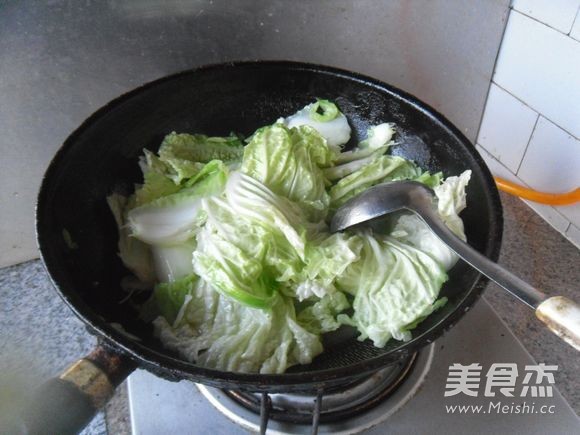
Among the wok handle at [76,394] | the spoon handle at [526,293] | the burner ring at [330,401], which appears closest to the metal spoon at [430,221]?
the spoon handle at [526,293]

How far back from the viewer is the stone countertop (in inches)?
36.8

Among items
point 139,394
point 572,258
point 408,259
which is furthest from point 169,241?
point 572,258

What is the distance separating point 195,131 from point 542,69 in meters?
0.75

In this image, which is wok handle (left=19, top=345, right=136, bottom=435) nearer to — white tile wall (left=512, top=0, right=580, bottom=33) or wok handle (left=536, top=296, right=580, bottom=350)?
wok handle (left=536, top=296, right=580, bottom=350)

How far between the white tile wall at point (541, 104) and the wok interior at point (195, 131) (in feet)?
1.29

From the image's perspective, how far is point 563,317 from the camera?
0.50 m

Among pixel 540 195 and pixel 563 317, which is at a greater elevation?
pixel 563 317

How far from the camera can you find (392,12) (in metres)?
1.10

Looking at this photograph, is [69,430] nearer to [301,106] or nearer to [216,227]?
[216,227]

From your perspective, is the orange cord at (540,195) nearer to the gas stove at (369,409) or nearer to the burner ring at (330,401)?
the gas stove at (369,409)

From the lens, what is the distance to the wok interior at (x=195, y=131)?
73cm

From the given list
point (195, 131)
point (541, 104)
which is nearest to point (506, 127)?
point (541, 104)

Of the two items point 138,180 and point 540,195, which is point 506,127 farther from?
point 138,180

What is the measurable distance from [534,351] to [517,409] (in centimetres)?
18
